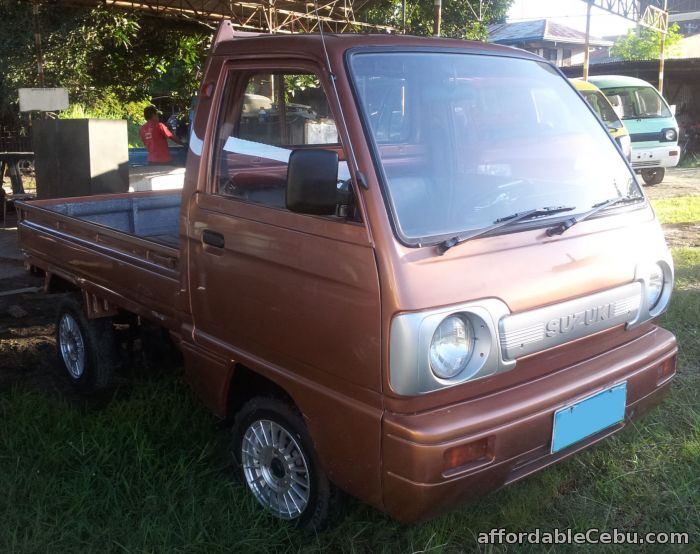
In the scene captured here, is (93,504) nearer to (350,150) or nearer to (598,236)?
(350,150)

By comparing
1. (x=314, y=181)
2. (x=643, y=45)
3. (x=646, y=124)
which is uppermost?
(x=643, y=45)

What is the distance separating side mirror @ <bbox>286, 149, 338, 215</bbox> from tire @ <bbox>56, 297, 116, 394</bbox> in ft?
7.38

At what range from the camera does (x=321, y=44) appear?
262 cm

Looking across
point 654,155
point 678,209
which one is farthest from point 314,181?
point 654,155

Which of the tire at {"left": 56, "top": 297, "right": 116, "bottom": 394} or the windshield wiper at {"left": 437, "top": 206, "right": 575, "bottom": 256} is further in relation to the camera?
the tire at {"left": 56, "top": 297, "right": 116, "bottom": 394}

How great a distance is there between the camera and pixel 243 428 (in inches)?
119

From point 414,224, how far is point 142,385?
8.14ft

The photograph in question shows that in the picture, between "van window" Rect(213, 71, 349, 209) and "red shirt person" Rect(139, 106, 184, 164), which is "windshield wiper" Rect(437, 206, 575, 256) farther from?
"red shirt person" Rect(139, 106, 184, 164)

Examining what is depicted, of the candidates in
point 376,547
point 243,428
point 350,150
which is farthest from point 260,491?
point 350,150

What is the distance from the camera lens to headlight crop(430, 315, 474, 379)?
89.5 inches

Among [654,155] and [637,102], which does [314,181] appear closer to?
[654,155]

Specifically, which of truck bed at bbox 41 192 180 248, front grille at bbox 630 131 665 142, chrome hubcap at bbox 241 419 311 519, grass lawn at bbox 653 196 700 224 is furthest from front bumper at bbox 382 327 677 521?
front grille at bbox 630 131 665 142

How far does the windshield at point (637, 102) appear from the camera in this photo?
1341 centimetres

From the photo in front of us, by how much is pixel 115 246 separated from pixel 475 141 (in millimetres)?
1922
